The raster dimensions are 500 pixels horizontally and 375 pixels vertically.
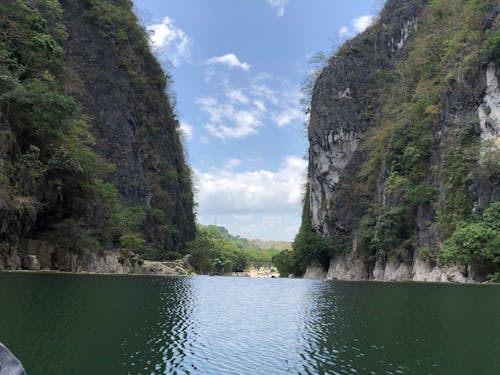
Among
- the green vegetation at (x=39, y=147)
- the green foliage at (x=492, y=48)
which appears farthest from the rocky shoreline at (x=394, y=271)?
the green vegetation at (x=39, y=147)

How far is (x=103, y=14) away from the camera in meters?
58.4

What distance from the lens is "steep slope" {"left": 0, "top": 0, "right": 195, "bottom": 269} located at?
95.1ft

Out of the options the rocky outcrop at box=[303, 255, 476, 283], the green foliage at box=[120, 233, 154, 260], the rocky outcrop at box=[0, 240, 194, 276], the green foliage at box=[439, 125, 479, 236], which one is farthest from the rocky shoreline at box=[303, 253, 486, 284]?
the green foliage at box=[120, 233, 154, 260]

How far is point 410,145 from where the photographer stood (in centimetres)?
4925

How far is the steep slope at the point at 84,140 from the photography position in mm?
28998

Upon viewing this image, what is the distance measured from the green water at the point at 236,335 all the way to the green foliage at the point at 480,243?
12487 mm

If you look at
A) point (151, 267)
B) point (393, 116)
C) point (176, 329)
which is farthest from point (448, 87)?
point (176, 329)

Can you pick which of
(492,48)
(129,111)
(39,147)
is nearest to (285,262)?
(129,111)

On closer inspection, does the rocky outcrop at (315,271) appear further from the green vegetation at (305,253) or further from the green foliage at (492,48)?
the green foliage at (492,48)

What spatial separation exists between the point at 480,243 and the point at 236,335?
81.3 feet

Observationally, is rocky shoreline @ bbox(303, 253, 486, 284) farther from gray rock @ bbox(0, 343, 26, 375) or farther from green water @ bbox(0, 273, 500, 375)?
gray rock @ bbox(0, 343, 26, 375)

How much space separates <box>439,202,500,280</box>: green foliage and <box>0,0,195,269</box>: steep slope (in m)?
27.0

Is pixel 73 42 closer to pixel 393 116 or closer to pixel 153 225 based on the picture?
pixel 153 225

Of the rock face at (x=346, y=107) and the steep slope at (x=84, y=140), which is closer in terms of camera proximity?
the steep slope at (x=84, y=140)
